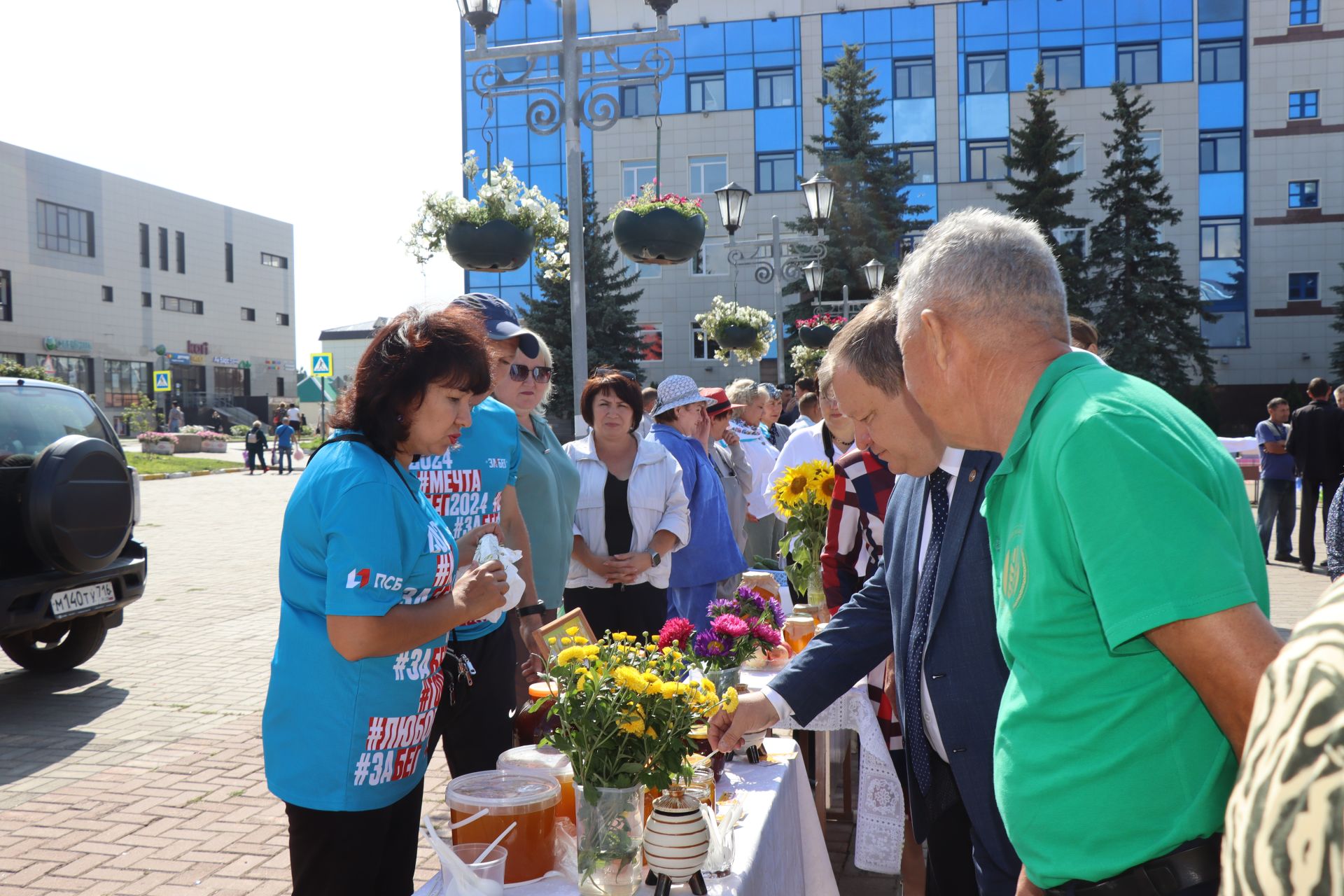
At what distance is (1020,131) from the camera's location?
3222 cm

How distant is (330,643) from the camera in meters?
2.23

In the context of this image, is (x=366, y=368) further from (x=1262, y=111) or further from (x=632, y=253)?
(x=1262, y=111)

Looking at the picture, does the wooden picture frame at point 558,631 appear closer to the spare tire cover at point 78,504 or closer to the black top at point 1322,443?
the spare tire cover at point 78,504

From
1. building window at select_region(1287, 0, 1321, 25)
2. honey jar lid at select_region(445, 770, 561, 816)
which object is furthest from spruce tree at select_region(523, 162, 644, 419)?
honey jar lid at select_region(445, 770, 561, 816)

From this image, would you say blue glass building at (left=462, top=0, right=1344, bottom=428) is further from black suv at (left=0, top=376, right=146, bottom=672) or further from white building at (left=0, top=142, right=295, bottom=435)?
black suv at (left=0, top=376, right=146, bottom=672)

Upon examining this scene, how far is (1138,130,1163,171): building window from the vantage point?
36000 mm

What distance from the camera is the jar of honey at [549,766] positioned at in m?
2.12

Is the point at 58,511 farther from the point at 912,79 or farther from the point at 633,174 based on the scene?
the point at 912,79

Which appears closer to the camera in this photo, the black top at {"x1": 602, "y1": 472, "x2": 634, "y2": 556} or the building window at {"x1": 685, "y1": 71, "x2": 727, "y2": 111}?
the black top at {"x1": 602, "y1": 472, "x2": 634, "y2": 556}

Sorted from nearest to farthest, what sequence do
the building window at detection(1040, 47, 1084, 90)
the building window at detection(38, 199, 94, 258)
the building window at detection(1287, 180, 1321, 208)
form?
the building window at detection(1040, 47, 1084, 90), the building window at detection(1287, 180, 1321, 208), the building window at detection(38, 199, 94, 258)

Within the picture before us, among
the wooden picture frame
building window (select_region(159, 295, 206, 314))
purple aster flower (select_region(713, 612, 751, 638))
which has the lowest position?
purple aster flower (select_region(713, 612, 751, 638))

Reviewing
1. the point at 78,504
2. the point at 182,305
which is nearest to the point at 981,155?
the point at 78,504

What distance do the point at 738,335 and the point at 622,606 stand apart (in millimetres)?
11016

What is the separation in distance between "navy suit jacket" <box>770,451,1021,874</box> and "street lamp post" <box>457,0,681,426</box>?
3.48m
